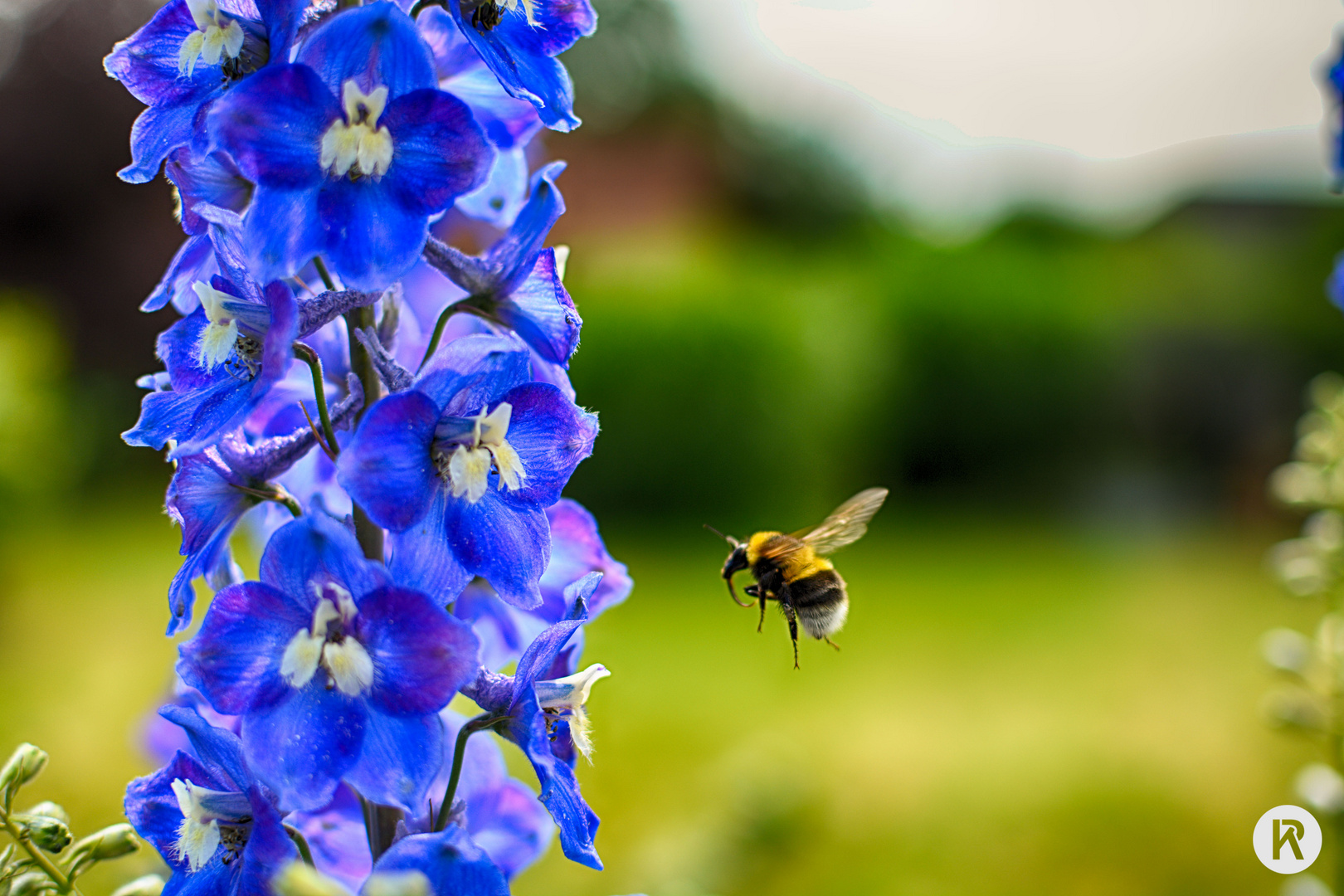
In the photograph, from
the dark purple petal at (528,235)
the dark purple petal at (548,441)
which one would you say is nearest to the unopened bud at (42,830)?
the dark purple petal at (548,441)

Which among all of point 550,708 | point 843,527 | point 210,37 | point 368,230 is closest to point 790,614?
point 843,527

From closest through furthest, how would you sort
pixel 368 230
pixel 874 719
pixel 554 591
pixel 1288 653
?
pixel 368 230, pixel 554 591, pixel 1288 653, pixel 874 719

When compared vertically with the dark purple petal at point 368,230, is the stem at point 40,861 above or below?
below

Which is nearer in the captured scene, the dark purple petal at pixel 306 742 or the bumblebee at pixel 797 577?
the dark purple petal at pixel 306 742

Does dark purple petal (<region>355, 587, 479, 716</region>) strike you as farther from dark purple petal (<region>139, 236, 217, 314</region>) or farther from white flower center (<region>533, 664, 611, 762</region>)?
dark purple petal (<region>139, 236, 217, 314</region>)

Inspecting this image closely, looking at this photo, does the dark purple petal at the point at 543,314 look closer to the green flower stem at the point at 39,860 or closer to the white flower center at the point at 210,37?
the white flower center at the point at 210,37

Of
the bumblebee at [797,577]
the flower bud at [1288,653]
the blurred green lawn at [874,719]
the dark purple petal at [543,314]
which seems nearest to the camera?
the dark purple petal at [543,314]

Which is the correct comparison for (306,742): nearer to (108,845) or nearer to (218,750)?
(218,750)
